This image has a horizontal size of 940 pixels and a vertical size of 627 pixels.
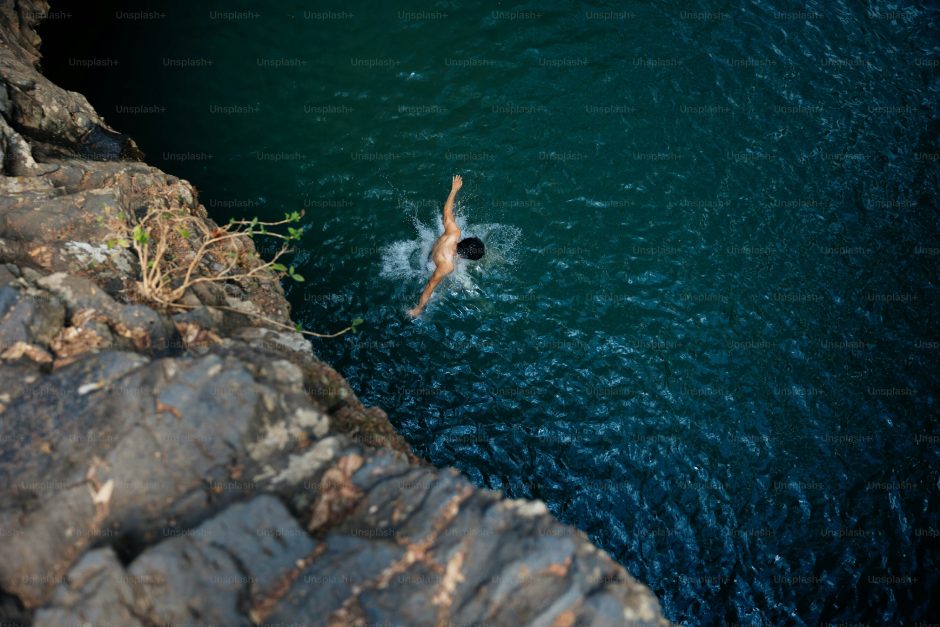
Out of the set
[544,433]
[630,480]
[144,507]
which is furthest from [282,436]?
[630,480]

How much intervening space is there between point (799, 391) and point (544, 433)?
3.87 metres

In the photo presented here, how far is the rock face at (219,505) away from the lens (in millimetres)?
4609

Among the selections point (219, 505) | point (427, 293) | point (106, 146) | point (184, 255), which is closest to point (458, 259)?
point (427, 293)

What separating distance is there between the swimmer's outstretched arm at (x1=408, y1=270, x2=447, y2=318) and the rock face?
3531 millimetres

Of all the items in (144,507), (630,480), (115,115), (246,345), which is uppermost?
(115,115)

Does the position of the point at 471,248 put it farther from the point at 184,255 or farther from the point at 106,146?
the point at 106,146

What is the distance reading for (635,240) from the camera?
11.0m

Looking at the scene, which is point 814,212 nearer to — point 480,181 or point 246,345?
point 480,181

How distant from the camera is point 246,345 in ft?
20.8

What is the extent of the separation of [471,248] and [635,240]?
2981 millimetres

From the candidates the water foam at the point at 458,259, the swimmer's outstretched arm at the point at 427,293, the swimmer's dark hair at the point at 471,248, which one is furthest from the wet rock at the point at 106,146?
the swimmer's dark hair at the point at 471,248

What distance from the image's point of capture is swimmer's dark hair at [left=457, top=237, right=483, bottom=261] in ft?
32.6

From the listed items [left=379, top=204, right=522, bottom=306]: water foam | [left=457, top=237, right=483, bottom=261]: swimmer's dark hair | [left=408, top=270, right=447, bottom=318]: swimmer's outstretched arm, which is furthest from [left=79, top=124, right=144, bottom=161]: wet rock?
[left=457, top=237, right=483, bottom=261]: swimmer's dark hair

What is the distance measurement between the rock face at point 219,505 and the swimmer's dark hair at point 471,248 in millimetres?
3826
